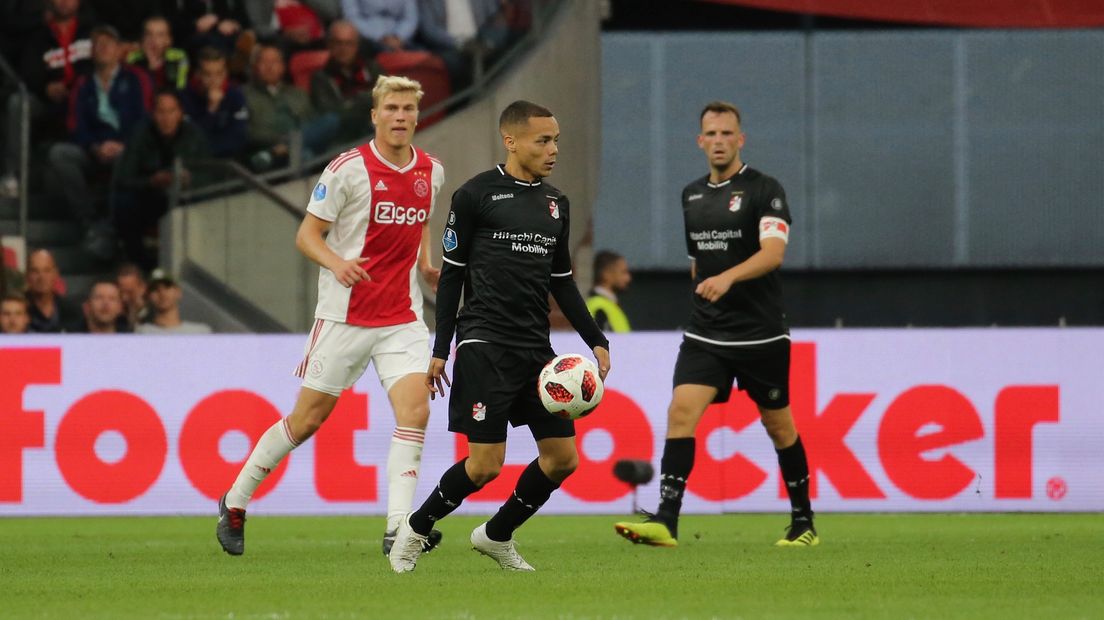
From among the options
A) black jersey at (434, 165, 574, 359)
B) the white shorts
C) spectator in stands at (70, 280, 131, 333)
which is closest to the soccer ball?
black jersey at (434, 165, 574, 359)

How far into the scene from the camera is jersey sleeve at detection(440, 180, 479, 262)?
25.8 feet

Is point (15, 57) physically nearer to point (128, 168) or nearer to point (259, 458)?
point (128, 168)

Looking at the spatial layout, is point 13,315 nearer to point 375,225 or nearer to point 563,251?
point 375,225

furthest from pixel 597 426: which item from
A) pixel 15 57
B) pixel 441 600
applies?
pixel 15 57

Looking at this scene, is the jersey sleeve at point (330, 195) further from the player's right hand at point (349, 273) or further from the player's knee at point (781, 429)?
the player's knee at point (781, 429)

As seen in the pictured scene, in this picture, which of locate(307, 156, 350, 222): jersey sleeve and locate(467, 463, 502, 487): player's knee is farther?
locate(307, 156, 350, 222): jersey sleeve

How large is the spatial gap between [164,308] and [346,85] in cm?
320

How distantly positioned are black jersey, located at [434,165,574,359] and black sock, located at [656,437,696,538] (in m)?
1.85

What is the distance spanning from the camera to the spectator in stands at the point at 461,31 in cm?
1636

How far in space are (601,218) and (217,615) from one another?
1659cm

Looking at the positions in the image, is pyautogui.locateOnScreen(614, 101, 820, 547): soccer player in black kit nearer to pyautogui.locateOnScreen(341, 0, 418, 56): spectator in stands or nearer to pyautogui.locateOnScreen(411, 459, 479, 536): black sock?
pyautogui.locateOnScreen(411, 459, 479, 536): black sock

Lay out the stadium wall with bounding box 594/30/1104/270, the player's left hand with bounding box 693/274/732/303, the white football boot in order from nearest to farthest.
A: the white football boot, the player's left hand with bounding box 693/274/732/303, the stadium wall with bounding box 594/30/1104/270

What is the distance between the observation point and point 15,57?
55.8 ft

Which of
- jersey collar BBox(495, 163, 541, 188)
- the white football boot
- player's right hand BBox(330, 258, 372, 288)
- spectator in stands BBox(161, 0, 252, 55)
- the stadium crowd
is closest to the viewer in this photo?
jersey collar BBox(495, 163, 541, 188)
